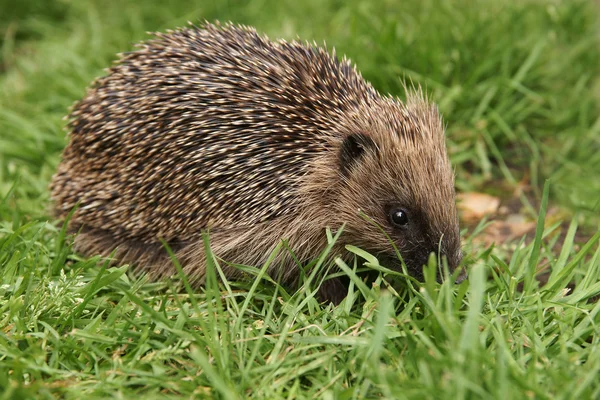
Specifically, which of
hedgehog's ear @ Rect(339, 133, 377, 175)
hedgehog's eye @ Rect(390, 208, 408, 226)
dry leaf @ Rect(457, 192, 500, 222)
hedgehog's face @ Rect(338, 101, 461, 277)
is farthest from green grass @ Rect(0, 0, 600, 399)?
hedgehog's ear @ Rect(339, 133, 377, 175)

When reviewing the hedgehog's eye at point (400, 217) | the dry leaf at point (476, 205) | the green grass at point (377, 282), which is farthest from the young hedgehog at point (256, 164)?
the dry leaf at point (476, 205)

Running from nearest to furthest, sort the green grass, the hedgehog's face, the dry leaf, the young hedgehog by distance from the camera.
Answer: the green grass < the hedgehog's face < the young hedgehog < the dry leaf

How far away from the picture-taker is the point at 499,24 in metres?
7.08

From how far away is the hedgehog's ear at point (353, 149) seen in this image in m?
4.50

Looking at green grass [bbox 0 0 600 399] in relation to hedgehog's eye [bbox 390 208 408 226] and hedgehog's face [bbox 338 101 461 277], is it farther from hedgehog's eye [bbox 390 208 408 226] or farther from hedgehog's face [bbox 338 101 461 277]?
hedgehog's eye [bbox 390 208 408 226]

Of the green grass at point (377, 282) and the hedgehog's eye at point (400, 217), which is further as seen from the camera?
the hedgehog's eye at point (400, 217)

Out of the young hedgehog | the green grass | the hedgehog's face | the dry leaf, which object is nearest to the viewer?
the green grass

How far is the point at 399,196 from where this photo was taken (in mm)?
4395

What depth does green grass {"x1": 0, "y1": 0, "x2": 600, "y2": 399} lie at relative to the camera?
3.50 meters

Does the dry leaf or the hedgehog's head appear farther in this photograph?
the dry leaf

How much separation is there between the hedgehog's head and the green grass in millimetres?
310

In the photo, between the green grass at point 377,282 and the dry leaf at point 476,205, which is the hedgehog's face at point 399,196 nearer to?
the green grass at point 377,282

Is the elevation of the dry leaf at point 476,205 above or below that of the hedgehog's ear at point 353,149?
below

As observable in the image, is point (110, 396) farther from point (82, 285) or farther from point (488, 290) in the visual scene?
point (488, 290)
